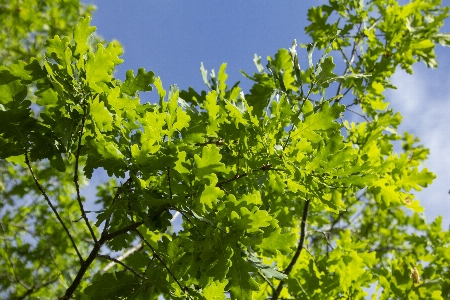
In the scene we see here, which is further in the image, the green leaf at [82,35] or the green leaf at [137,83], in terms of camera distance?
the green leaf at [137,83]

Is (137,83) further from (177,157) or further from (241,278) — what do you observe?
(241,278)

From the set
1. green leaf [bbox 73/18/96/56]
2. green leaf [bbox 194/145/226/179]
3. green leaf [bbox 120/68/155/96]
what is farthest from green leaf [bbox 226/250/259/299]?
green leaf [bbox 73/18/96/56]

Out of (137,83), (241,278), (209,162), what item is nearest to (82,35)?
(137,83)

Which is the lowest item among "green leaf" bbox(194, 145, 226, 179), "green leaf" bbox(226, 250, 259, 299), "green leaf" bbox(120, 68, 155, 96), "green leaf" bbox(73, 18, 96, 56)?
"green leaf" bbox(226, 250, 259, 299)

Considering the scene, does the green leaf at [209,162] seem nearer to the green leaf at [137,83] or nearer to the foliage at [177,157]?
the foliage at [177,157]

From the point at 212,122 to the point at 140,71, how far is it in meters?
0.40

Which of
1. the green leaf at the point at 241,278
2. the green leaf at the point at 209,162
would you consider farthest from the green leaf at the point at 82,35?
the green leaf at the point at 241,278

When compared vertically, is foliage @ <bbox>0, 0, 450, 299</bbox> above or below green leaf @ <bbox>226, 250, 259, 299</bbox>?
above

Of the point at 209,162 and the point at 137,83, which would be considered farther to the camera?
the point at 137,83

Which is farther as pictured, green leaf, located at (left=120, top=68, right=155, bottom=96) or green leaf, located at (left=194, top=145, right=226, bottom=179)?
green leaf, located at (left=120, top=68, right=155, bottom=96)

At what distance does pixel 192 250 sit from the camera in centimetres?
178

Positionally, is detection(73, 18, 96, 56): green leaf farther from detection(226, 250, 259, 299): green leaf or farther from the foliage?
detection(226, 250, 259, 299): green leaf

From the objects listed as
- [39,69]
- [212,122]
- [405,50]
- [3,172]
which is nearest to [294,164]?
[212,122]

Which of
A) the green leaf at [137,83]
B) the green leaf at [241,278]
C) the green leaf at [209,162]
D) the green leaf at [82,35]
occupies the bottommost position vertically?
the green leaf at [241,278]
